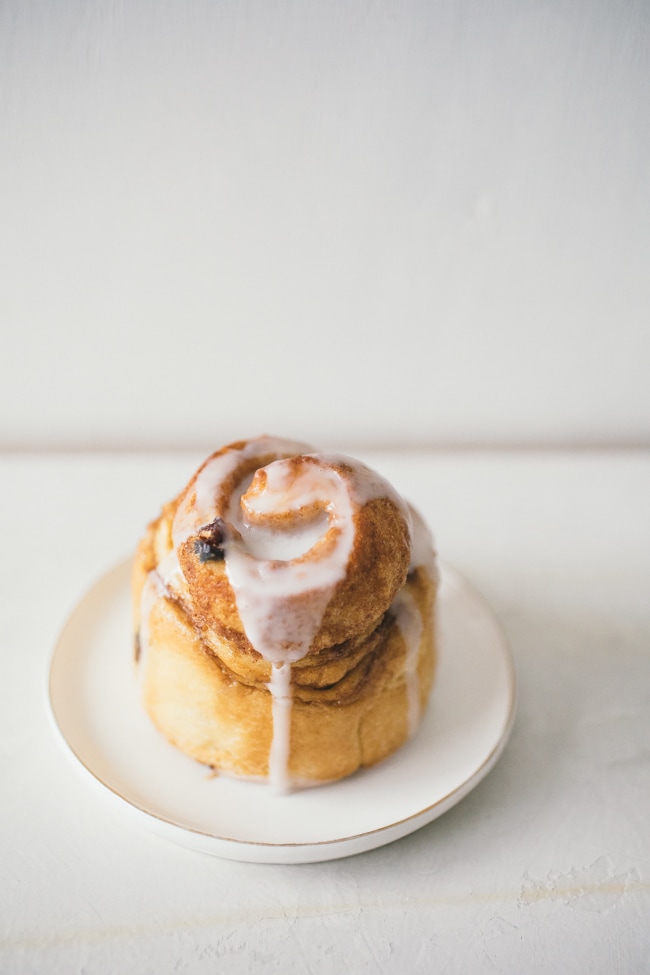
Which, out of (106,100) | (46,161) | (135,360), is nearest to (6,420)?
(135,360)

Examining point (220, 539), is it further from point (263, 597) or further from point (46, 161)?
point (46, 161)

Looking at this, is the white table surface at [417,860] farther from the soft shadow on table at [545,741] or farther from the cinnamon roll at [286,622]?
the cinnamon roll at [286,622]

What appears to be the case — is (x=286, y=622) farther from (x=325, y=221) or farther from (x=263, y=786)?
(x=325, y=221)

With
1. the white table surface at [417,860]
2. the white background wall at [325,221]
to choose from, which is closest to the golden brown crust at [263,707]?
the white table surface at [417,860]

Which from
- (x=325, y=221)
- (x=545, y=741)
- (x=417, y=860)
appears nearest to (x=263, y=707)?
(x=417, y=860)

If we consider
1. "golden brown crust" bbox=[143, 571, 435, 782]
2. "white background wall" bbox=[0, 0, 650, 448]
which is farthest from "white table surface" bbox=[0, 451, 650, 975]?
"white background wall" bbox=[0, 0, 650, 448]

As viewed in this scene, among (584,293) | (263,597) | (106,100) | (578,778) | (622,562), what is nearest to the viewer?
(263,597)
